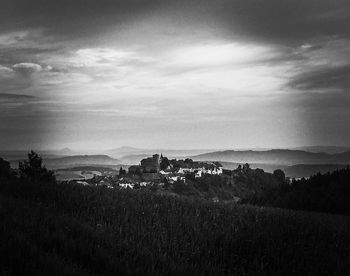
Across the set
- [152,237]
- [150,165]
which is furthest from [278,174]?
[152,237]

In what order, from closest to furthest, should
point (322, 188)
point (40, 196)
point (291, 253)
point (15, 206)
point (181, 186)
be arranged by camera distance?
point (15, 206) < point (291, 253) < point (40, 196) < point (322, 188) < point (181, 186)

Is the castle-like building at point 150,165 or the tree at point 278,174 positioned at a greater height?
the castle-like building at point 150,165

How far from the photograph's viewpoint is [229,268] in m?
8.46

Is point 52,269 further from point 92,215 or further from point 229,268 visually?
point 92,215

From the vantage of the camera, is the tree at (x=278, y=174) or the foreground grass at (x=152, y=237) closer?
the foreground grass at (x=152, y=237)

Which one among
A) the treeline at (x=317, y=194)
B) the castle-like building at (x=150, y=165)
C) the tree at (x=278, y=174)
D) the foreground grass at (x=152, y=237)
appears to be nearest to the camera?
the foreground grass at (x=152, y=237)

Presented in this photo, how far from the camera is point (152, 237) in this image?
9.30m

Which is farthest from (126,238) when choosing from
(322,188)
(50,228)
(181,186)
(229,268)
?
(181,186)

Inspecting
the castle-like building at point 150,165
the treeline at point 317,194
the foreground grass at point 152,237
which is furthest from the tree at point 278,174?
the foreground grass at point 152,237

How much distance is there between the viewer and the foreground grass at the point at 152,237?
7027mm

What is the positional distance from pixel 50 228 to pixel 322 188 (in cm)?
4810

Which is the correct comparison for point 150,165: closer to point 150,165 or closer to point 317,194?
point 150,165

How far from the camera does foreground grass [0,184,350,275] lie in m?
7.03

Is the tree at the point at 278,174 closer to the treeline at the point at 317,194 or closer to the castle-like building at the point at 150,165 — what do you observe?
the castle-like building at the point at 150,165
